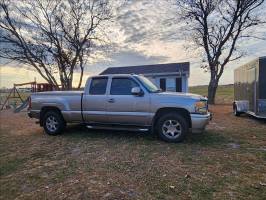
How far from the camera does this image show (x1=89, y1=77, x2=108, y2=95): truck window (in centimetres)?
907

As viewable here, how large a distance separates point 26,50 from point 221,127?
2144 cm

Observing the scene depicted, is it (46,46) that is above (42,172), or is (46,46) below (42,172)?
above

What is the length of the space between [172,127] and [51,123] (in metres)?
4.15

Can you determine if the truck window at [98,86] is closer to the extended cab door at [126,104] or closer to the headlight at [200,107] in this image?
the extended cab door at [126,104]

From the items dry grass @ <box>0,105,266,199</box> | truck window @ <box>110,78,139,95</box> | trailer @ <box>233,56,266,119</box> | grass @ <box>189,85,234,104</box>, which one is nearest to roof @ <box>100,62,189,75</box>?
grass @ <box>189,85,234,104</box>

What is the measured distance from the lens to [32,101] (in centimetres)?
1003

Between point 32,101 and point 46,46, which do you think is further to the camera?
point 46,46

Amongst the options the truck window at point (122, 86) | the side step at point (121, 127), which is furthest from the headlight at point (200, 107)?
the truck window at point (122, 86)

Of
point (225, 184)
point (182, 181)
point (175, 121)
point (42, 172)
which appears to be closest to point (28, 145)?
point (42, 172)

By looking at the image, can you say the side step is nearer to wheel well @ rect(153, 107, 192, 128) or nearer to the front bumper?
wheel well @ rect(153, 107, 192, 128)

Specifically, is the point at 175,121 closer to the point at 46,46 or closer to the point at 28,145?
the point at 28,145

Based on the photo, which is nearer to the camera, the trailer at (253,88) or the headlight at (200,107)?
the headlight at (200,107)

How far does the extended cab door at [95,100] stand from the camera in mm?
8930

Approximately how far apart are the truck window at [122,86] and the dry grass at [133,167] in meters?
1.38
